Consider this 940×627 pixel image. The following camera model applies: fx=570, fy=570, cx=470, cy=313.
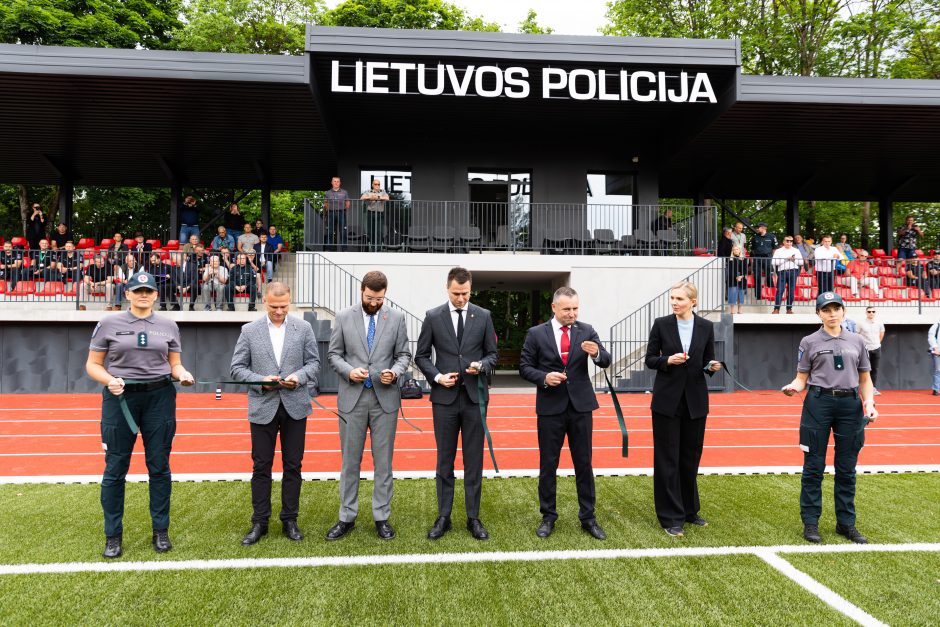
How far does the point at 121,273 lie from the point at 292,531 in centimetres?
1093

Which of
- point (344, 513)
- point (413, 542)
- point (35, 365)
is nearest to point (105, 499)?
point (344, 513)

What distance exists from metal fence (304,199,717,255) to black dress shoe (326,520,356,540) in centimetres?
1032

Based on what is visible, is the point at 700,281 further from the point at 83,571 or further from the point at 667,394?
the point at 83,571

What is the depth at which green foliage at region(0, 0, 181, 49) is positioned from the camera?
2003 centimetres

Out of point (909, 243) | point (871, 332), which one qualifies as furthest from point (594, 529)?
point (909, 243)

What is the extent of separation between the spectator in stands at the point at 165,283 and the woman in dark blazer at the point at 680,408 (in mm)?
11321

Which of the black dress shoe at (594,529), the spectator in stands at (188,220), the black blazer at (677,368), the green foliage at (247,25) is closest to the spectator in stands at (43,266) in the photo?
the spectator in stands at (188,220)

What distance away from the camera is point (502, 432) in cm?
849

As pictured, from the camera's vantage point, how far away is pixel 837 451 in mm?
4426

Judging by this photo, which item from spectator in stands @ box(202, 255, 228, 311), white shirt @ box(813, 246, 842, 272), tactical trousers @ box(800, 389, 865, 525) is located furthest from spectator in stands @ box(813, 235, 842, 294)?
spectator in stands @ box(202, 255, 228, 311)

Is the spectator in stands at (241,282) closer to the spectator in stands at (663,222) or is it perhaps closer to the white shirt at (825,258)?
the spectator in stands at (663,222)

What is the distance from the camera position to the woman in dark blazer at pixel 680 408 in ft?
14.7

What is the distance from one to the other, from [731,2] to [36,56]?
2459cm

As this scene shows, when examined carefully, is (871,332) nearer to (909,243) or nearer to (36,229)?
(909,243)
